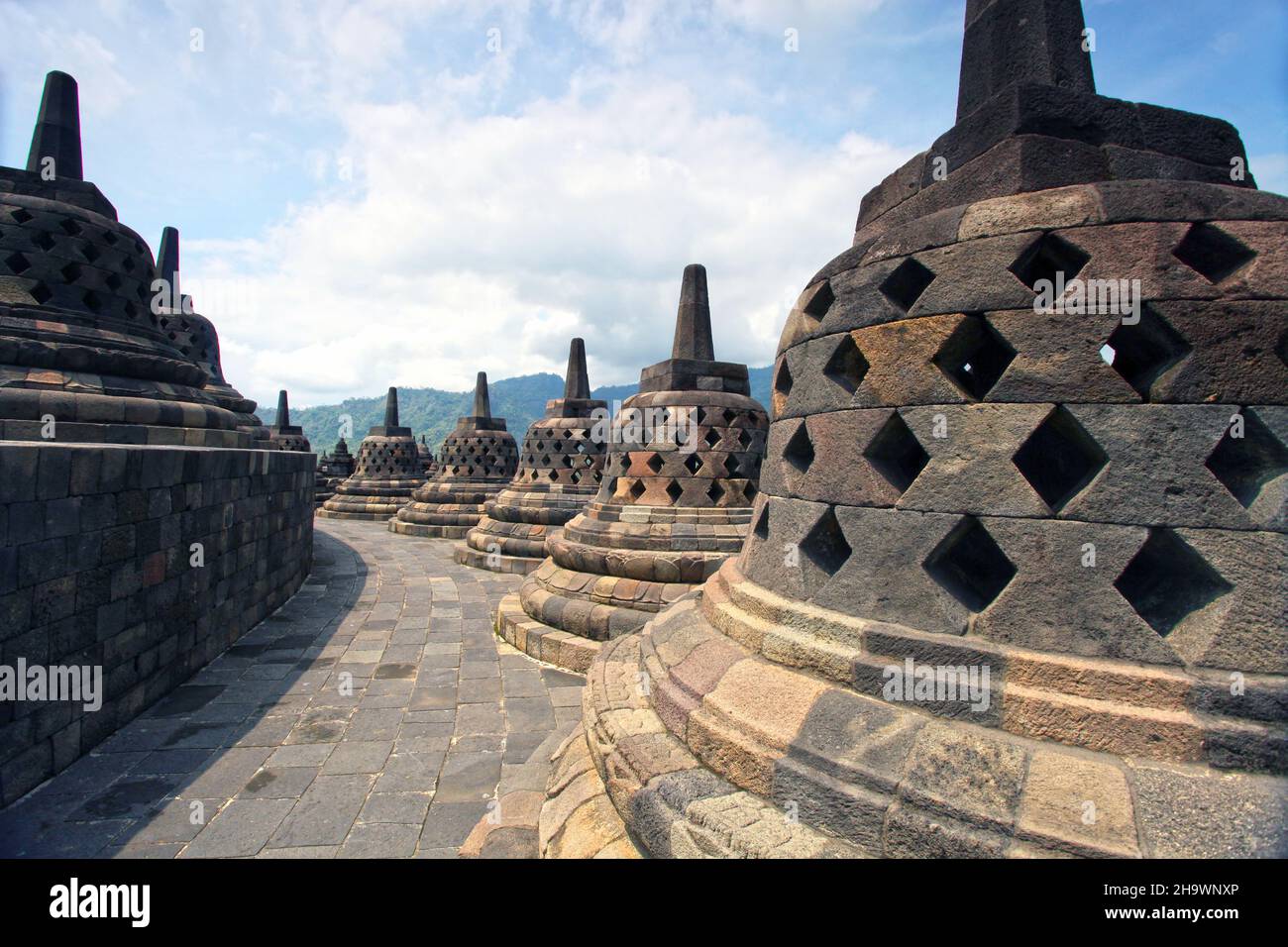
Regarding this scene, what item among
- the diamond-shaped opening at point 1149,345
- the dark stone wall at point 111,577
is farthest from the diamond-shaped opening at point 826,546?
the dark stone wall at point 111,577

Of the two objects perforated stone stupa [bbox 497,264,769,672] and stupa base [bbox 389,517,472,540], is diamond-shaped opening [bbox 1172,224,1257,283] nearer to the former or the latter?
perforated stone stupa [bbox 497,264,769,672]

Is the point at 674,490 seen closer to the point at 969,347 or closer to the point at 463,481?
the point at 969,347

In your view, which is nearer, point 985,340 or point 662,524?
point 985,340

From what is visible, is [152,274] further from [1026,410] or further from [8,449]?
[1026,410]

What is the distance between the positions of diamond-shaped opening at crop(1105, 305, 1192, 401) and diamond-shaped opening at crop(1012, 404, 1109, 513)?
200 mm

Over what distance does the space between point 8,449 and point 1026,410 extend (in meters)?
4.96

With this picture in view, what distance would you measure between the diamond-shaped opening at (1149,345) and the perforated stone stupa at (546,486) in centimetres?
919

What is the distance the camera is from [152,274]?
732 centimetres

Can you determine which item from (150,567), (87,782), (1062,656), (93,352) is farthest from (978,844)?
(93,352)

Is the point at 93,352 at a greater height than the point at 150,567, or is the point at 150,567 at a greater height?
the point at 93,352
